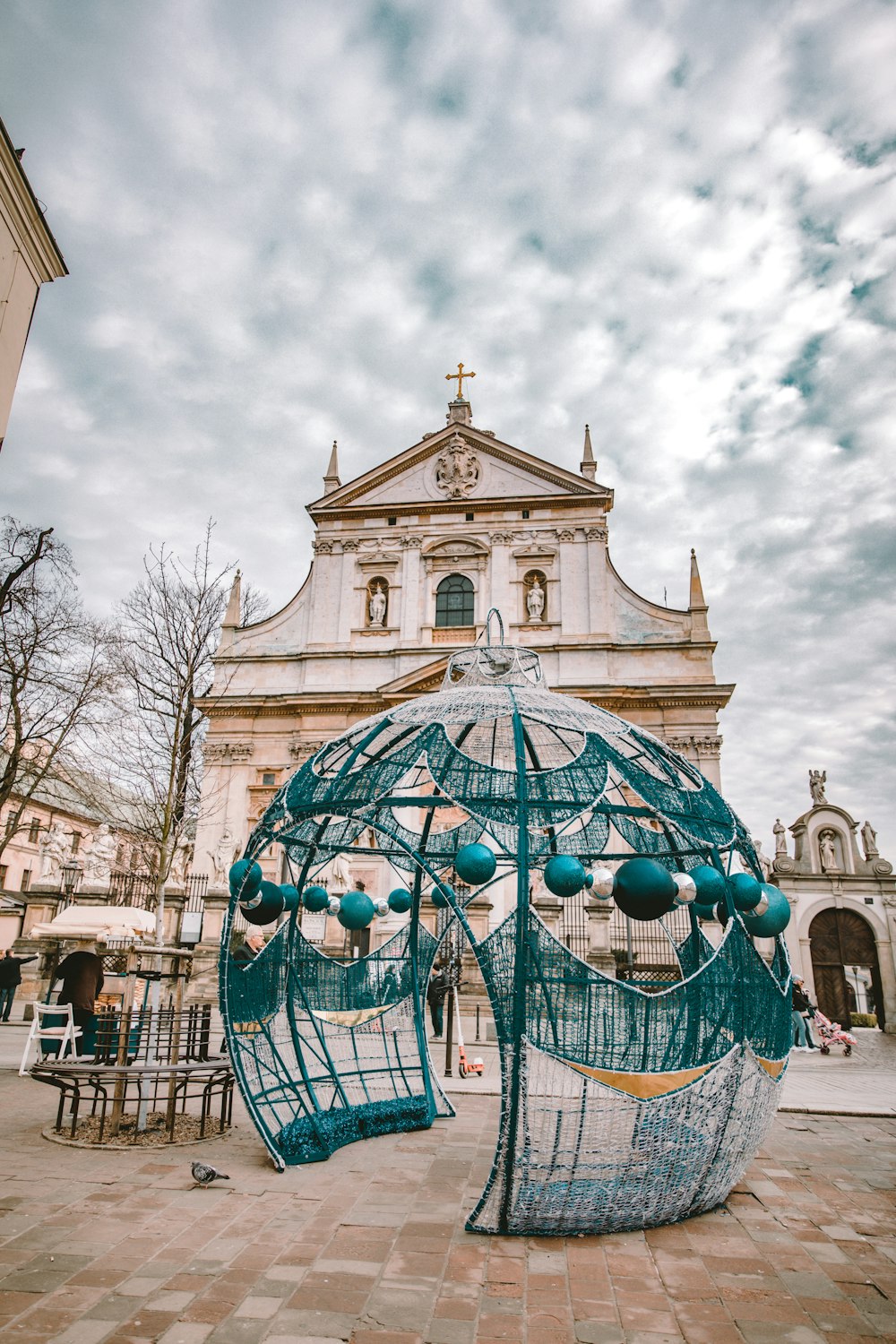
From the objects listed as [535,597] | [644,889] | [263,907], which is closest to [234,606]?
[535,597]

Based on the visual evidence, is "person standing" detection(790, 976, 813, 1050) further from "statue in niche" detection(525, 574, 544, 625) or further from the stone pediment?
the stone pediment

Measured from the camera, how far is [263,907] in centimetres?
731

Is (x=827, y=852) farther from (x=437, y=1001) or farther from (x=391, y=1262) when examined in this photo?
(x=391, y=1262)

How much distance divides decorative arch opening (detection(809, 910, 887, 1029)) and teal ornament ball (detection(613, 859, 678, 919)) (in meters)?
20.9

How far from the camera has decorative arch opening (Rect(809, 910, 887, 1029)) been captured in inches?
896

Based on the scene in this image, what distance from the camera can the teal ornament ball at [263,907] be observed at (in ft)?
23.9

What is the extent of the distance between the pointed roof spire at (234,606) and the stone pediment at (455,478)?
393 centimetres

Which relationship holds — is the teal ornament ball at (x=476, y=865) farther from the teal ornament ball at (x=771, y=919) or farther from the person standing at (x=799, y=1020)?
the person standing at (x=799, y=1020)

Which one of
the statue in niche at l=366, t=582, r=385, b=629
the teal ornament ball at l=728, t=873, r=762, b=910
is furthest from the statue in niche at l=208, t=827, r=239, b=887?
the teal ornament ball at l=728, t=873, r=762, b=910

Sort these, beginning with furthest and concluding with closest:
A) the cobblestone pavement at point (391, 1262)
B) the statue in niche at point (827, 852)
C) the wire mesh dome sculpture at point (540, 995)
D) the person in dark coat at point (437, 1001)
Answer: the statue in niche at point (827, 852)
the person in dark coat at point (437, 1001)
the wire mesh dome sculpture at point (540, 995)
the cobblestone pavement at point (391, 1262)

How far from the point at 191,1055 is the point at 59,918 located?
492 centimetres

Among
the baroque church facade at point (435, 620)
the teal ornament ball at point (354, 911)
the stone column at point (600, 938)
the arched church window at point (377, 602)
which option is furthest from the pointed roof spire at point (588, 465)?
the teal ornament ball at point (354, 911)

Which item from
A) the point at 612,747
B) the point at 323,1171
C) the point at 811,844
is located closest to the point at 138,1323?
the point at 323,1171

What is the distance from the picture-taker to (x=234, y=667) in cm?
2855
